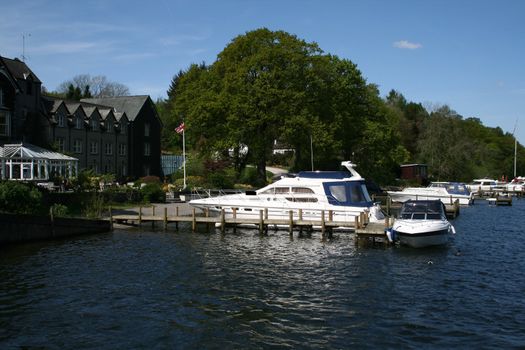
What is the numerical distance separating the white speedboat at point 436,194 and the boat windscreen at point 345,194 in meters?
23.0

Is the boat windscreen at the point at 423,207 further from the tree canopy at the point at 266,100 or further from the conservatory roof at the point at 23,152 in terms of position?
the conservatory roof at the point at 23,152

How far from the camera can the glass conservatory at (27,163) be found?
4559cm

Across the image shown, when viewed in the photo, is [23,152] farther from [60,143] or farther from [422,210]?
[422,210]

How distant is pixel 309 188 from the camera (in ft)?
119

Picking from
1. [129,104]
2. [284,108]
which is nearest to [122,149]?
[129,104]

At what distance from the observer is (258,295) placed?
1948cm

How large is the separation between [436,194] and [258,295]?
147ft

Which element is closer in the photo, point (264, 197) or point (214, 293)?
point (214, 293)

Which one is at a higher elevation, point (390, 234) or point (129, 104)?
point (129, 104)

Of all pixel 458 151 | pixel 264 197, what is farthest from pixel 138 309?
pixel 458 151

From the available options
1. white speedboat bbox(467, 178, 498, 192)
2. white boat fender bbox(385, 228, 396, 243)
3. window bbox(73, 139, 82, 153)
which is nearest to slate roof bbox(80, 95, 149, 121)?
window bbox(73, 139, 82, 153)

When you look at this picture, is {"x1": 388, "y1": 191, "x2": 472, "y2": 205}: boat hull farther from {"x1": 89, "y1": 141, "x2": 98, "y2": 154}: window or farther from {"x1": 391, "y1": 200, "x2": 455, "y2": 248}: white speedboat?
{"x1": 89, "y1": 141, "x2": 98, "y2": 154}: window

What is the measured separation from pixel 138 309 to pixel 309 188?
66.1 ft

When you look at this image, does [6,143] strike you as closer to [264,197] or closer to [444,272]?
[264,197]
